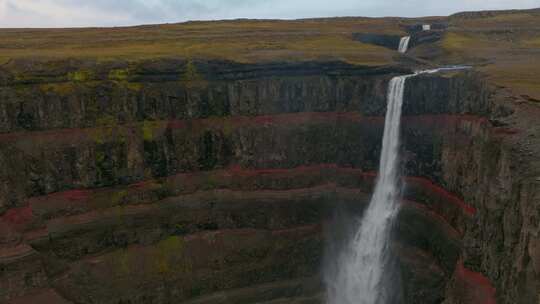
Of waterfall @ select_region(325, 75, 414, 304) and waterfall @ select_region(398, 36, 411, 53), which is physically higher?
waterfall @ select_region(398, 36, 411, 53)

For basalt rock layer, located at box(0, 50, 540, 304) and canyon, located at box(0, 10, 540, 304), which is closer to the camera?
canyon, located at box(0, 10, 540, 304)

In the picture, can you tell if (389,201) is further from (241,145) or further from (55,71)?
(55,71)

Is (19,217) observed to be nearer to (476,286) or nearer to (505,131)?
(476,286)

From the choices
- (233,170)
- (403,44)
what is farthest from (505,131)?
(403,44)

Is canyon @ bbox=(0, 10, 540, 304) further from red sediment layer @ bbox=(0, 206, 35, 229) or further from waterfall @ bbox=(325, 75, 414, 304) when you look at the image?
waterfall @ bbox=(325, 75, 414, 304)

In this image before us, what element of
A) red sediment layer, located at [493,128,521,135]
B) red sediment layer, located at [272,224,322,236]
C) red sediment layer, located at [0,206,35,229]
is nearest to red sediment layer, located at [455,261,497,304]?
red sediment layer, located at [493,128,521,135]

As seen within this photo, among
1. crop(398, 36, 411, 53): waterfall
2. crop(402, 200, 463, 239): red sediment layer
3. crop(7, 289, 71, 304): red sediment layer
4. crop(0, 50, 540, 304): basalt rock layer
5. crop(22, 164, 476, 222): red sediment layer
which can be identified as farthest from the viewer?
crop(398, 36, 411, 53): waterfall

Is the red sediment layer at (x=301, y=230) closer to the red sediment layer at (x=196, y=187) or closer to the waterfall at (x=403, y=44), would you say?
the red sediment layer at (x=196, y=187)
